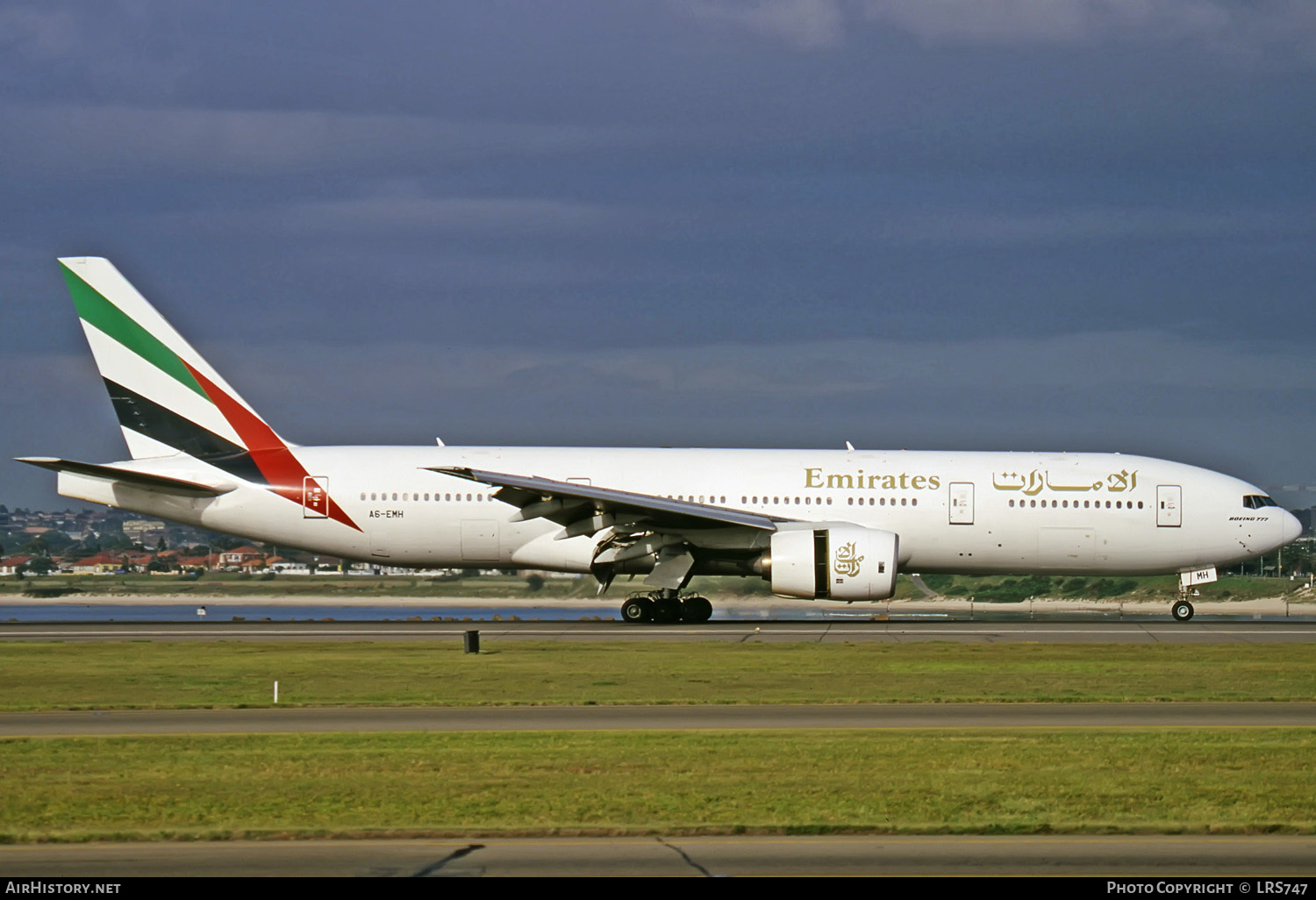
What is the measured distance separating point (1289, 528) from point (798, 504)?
11.9m

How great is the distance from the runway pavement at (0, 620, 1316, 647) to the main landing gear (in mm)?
520

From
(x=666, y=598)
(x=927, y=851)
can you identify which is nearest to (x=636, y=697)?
(x=927, y=851)

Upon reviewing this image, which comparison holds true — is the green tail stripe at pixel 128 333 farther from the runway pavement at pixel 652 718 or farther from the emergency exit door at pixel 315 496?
the runway pavement at pixel 652 718

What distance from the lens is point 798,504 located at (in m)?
Answer: 32.3

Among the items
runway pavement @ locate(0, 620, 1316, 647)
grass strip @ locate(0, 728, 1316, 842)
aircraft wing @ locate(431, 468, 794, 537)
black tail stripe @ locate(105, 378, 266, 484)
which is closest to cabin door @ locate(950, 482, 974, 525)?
runway pavement @ locate(0, 620, 1316, 647)

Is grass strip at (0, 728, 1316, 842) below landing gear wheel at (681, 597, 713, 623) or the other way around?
below

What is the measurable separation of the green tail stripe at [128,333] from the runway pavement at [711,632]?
594cm

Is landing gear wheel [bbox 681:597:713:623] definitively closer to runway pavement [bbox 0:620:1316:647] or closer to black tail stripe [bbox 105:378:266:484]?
runway pavement [bbox 0:620:1316:647]

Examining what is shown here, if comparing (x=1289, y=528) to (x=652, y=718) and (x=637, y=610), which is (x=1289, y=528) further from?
(x=652, y=718)

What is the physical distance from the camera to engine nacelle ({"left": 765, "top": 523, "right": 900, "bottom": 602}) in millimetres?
29594

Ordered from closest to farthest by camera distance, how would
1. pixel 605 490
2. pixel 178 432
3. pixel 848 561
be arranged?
1. pixel 848 561
2. pixel 605 490
3. pixel 178 432

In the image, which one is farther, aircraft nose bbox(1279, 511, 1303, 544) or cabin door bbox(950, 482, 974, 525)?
aircraft nose bbox(1279, 511, 1303, 544)

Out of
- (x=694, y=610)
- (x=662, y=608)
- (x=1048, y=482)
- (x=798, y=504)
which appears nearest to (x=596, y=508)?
(x=662, y=608)

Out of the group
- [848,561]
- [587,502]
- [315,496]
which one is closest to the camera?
[848,561]
